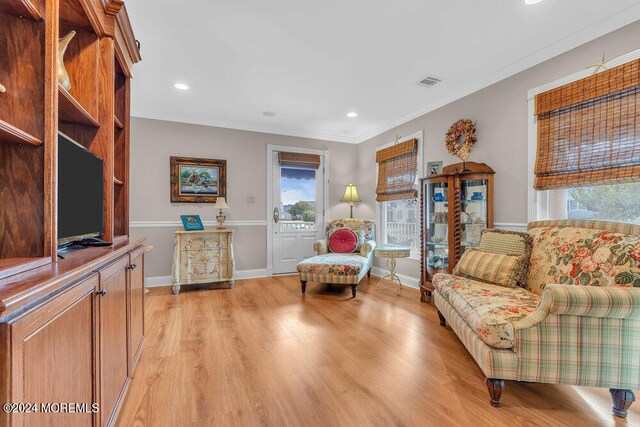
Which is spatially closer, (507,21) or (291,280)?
(507,21)

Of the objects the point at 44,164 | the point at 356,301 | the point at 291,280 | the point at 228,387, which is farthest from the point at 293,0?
the point at 291,280

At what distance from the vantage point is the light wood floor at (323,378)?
1.51 metres

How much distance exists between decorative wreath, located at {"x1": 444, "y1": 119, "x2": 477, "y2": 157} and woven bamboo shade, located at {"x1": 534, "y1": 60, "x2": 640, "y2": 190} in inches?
25.9

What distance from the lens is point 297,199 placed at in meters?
4.93

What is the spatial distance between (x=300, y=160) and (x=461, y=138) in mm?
2457

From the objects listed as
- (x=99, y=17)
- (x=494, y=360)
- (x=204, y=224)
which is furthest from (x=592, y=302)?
(x=204, y=224)

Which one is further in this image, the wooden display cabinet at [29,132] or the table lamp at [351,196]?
the table lamp at [351,196]

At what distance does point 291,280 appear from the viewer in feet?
14.7

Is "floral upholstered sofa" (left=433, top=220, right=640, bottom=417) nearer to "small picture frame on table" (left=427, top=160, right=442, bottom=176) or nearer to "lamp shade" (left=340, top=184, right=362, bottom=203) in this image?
"small picture frame on table" (left=427, top=160, right=442, bottom=176)

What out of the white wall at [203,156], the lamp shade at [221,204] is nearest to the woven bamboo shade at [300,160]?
the white wall at [203,156]

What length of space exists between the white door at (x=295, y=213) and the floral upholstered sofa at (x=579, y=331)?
132 inches

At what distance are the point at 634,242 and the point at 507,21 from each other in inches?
68.0

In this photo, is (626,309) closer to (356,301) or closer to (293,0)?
(356,301)

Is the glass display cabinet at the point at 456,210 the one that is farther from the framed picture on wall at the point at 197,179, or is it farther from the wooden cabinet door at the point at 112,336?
the framed picture on wall at the point at 197,179
